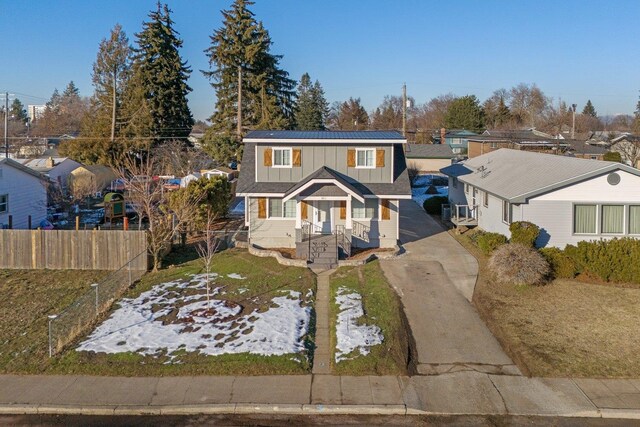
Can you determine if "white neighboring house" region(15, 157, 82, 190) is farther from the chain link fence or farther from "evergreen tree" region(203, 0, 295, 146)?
the chain link fence

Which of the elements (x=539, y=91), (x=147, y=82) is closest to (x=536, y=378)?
→ (x=147, y=82)

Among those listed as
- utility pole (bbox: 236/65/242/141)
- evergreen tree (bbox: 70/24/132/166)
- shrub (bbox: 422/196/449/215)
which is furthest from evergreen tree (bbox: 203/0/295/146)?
shrub (bbox: 422/196/449/215)

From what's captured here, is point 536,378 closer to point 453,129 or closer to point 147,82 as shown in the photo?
point 147,82

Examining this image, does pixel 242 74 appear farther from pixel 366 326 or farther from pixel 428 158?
pixel 366 326

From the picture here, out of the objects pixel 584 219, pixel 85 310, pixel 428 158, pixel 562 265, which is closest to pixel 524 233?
pixel 562 265

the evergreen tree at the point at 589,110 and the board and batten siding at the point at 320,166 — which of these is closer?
the board and batten siding at the point at 320,166

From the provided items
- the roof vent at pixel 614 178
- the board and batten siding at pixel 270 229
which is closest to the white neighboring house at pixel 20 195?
the board and batten siding at pixel 270 229

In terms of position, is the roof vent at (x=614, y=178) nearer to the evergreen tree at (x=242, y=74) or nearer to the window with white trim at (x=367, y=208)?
the window with white trim at (x=367, y=208)
